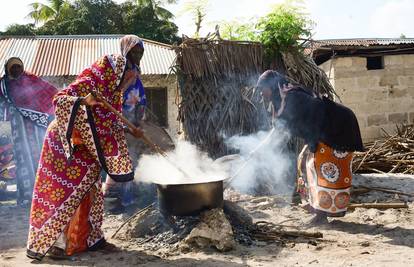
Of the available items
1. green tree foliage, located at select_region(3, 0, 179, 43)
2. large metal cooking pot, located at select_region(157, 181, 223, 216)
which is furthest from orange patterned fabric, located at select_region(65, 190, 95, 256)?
green tree foliage, located at select_region(3, 0, 179, 43)

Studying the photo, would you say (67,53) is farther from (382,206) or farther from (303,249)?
(303,249)

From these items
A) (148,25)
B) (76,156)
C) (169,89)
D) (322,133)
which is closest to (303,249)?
(322,133)

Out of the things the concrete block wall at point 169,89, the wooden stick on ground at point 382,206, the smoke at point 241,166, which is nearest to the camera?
the smoke at point 241,166

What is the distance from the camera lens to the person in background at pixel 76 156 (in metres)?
3.40

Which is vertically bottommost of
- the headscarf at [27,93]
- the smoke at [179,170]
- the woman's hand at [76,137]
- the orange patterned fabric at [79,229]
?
the orange patterned fabric at [79,229]

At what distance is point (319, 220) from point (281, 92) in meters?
1.45

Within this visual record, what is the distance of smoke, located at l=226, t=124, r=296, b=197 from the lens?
6.05 meters

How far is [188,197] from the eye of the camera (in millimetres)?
3756

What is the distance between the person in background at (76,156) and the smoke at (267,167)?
8.45 ft

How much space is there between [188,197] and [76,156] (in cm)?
102

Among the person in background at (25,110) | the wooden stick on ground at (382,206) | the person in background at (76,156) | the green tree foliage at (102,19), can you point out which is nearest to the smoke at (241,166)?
the person in background at (76,156)

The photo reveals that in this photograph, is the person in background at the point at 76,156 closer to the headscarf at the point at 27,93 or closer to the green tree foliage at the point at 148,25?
the headscarf at the point at 27,93

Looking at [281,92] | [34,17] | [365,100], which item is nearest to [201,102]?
[281,92]

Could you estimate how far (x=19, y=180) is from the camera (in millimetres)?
5934
